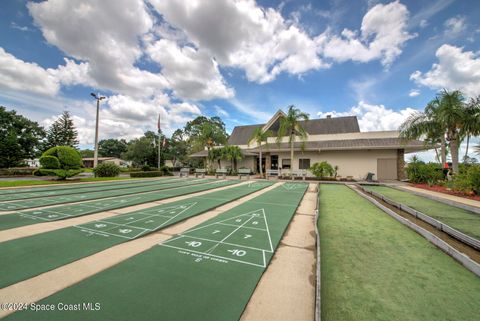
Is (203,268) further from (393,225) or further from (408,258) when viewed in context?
(393,225)

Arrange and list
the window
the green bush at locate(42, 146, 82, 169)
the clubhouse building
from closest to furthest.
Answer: the green bush at locate(42, 146, 82, 169) → the clubhouse building → the window

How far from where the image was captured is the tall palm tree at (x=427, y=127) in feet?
45.8

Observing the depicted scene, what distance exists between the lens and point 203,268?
9.71ft

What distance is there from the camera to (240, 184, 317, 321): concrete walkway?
2.09m

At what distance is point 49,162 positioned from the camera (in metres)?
15.2

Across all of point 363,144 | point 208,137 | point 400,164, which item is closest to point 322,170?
point 363,144

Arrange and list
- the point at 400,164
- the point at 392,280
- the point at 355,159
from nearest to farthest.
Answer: the point at 392,280 < the point at 400,164 < the point at 355,159

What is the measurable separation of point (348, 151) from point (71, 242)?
71.6 feet

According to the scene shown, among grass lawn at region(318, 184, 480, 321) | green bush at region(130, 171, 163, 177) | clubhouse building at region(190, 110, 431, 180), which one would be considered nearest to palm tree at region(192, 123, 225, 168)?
clubhouse building at region(190, 110, 431, 180)

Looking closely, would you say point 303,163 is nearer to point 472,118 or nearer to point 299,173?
point 299,173

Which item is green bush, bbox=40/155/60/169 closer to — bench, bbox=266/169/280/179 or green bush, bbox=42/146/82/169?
green bush, bbox=42/146/82/169

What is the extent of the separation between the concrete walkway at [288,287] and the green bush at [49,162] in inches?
751

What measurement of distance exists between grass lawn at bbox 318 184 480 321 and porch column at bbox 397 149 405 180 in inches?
687

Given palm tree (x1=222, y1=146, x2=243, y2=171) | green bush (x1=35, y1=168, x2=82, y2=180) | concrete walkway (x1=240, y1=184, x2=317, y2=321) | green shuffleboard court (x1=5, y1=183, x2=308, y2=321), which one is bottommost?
concrete walkway (x1=240, y1=184, x2=317, y2=321)
